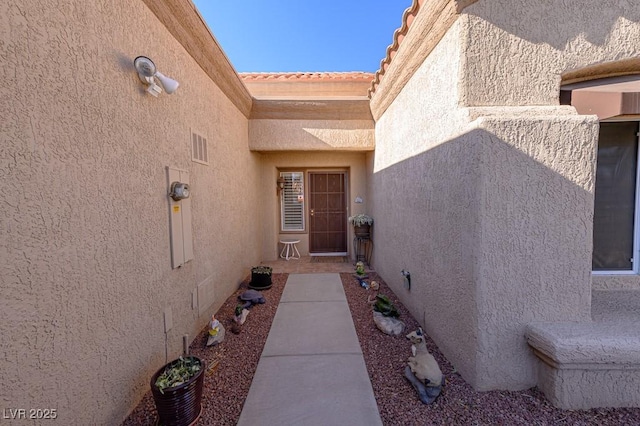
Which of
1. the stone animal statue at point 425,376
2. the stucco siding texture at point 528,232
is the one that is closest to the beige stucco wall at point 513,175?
the stucco siding texture at point 528,232

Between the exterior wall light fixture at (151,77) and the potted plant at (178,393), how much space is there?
2.99 metres

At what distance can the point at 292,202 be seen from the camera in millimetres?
9141

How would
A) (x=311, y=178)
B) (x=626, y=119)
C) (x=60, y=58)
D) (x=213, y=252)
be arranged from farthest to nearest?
1. (x=311, y=178)
2. (x=213, y=252)
3. (x=626, y=119)
4. (x=60, y=58)

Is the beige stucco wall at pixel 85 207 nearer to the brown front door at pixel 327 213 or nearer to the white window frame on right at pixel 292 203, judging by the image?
the white window frame on right at pixel 292 203

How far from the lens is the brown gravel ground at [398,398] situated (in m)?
2.46

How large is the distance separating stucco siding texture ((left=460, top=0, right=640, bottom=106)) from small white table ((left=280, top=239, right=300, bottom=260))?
7.17m

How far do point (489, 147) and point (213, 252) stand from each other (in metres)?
4.48

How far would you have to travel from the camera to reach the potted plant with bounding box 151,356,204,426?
2303 mm

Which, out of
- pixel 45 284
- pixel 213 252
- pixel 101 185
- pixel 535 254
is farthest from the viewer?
pixel 213 252

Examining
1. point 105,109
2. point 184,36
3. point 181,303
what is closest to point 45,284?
point 105,109

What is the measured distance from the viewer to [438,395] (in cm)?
273

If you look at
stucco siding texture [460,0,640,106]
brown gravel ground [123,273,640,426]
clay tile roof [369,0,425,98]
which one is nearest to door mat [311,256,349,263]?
brown gravel ground [123,273,640,426]

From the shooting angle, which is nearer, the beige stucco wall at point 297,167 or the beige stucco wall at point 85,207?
the beige stucco wall at point 85,207

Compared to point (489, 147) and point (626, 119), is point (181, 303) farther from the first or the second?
point (626, 119)
